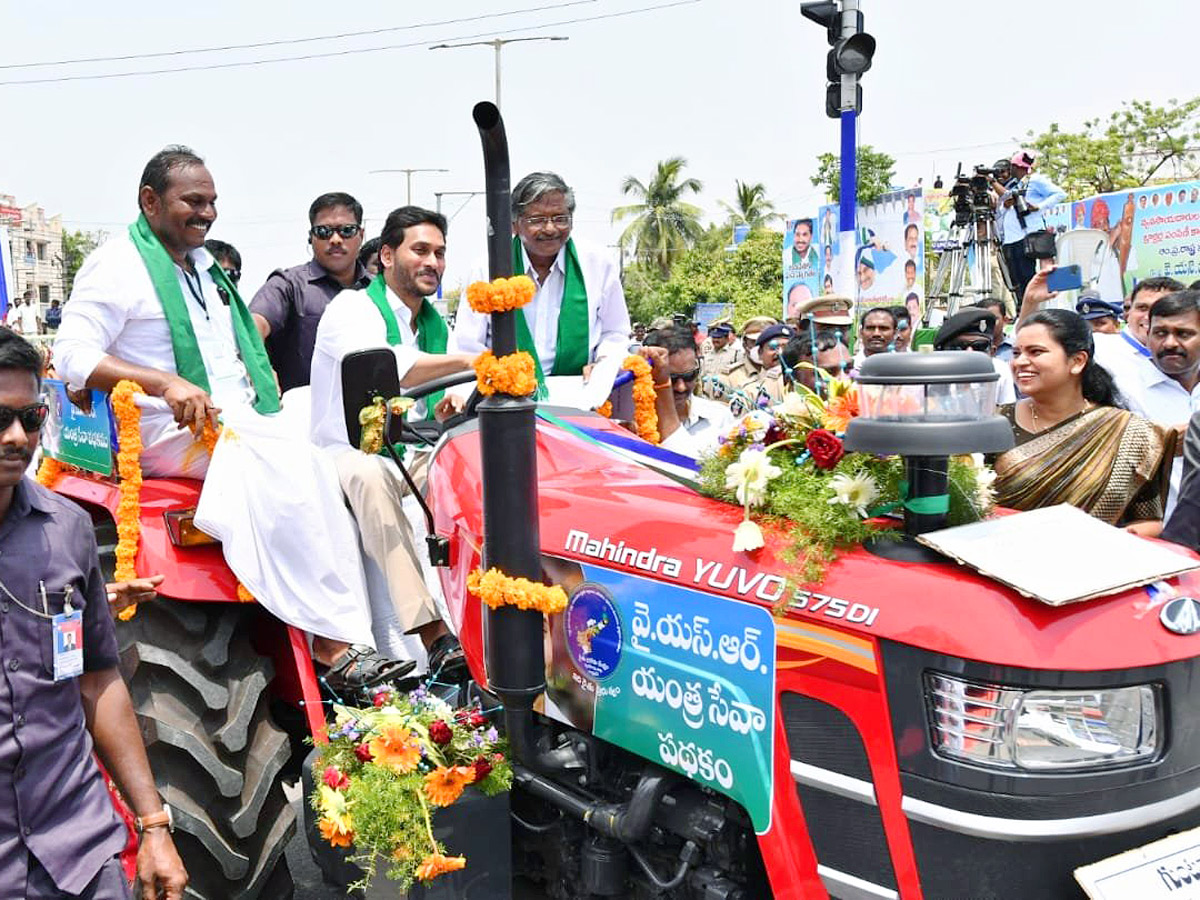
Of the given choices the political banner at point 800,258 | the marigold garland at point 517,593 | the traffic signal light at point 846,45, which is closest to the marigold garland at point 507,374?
the marigold garland at point 517,593

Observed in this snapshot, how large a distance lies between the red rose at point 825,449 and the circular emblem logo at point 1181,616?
0.68 meters

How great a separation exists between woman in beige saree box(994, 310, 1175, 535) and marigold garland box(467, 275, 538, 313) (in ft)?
4.50

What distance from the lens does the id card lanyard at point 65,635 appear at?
2.06 meters

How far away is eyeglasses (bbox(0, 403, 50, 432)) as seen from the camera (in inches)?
79.0

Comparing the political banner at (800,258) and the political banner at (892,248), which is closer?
the political banner at (892,248)

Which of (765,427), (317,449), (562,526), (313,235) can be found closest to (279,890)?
(317,449)

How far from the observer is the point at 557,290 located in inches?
160

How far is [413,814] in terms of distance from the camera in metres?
2.74

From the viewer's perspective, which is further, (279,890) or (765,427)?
(279,890)

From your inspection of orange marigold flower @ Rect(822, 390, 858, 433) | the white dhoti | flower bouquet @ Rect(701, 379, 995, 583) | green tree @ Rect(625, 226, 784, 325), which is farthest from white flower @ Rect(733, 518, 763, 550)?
green tree @ Rect(625, 226, 784, 325)

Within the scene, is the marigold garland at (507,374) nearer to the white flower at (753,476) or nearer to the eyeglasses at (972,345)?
the white flower at (753,476)

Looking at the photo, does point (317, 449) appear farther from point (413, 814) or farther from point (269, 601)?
point (413, 814)

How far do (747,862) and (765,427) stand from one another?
3.13 feet

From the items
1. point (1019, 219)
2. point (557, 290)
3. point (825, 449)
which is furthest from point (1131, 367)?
point (1019, 219)
